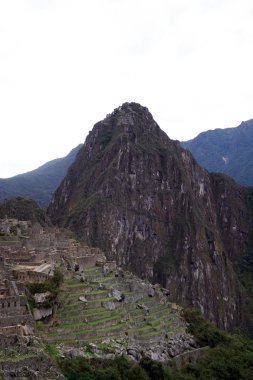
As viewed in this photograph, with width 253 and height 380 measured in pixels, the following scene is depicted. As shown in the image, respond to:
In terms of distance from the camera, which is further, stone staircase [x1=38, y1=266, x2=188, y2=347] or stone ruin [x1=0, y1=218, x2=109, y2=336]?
stone staircase [x1=38, y1=266, x2=188, y2=347]

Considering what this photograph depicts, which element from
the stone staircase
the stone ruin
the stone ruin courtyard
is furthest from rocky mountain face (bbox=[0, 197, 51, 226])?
the stone staircase

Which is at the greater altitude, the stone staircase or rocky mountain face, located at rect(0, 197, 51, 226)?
rocky mountain face, located at rect(0, 197, 51, 226)

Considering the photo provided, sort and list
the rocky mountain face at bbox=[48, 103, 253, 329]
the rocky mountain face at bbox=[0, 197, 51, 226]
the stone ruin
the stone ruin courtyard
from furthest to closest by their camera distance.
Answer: the rocky mountain face at bbox=[48, 103, 253, 329] → the rocky mountain face at bbox=[0, 197, 51, 226] → the stone ruin courtyard → the stone ruin

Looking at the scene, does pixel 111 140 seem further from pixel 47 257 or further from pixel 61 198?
pixel 47 257

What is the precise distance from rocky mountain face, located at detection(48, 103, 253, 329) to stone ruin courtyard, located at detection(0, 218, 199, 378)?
7898 cm

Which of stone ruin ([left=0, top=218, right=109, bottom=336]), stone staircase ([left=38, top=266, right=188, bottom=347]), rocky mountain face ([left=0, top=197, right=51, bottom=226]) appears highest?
rocky mountain face ([left=0, top=197, right=51, bottom=226])

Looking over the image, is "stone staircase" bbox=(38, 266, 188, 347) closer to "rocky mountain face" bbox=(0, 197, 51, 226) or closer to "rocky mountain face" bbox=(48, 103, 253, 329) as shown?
"rocky mountain face" bbox=(0, 197, 51, 226)

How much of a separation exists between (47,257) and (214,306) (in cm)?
11650

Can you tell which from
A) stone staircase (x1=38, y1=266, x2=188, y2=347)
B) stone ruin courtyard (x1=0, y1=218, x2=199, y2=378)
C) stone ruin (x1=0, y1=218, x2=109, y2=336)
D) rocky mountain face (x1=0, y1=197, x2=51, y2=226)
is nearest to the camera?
stone ruin (x1=0, y1=218, x2=109, y2=336)

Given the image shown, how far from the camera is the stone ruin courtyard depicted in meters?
27.5

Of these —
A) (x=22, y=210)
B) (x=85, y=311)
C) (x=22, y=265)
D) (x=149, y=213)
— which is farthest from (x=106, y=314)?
(x=149, y=213)

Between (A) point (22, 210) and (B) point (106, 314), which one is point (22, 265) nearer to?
(B) point (106, 314)

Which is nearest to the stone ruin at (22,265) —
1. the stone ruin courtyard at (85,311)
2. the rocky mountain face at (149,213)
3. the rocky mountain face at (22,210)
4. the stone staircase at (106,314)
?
the stone ruin courtyard at (85,311)

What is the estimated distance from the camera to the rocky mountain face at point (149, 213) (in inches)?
5325
